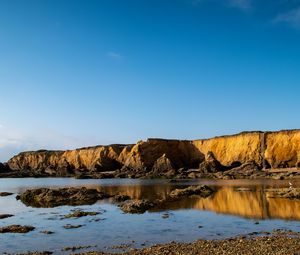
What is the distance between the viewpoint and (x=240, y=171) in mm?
70188

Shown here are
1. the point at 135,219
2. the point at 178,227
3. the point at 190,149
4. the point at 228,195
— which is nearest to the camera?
the point at 178,227

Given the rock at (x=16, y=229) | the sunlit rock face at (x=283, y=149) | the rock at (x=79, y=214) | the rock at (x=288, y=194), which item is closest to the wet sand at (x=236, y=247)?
the rock at (x=16, y=229)

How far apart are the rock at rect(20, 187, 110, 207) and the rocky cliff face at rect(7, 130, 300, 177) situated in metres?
38.0

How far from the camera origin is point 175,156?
3519 inches

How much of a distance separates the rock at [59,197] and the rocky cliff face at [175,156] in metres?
38.0

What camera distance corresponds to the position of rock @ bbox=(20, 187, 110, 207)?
1395 inches

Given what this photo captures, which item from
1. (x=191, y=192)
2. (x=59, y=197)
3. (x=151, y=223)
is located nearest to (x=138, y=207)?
(x=151, y=223)

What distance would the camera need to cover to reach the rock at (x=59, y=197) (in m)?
35.4

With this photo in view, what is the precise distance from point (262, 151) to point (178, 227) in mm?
55464

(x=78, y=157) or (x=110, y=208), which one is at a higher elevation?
(x=78, y=157)

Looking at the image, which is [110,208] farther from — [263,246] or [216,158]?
[216,158]

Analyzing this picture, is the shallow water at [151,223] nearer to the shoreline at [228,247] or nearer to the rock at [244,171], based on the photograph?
the shoreline at [228,247]

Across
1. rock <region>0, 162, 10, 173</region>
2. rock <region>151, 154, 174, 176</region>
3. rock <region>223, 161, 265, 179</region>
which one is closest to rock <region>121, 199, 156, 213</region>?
rock <region>223, 161, 265, 179</region>

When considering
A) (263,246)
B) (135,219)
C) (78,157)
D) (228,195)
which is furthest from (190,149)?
(263,246)
